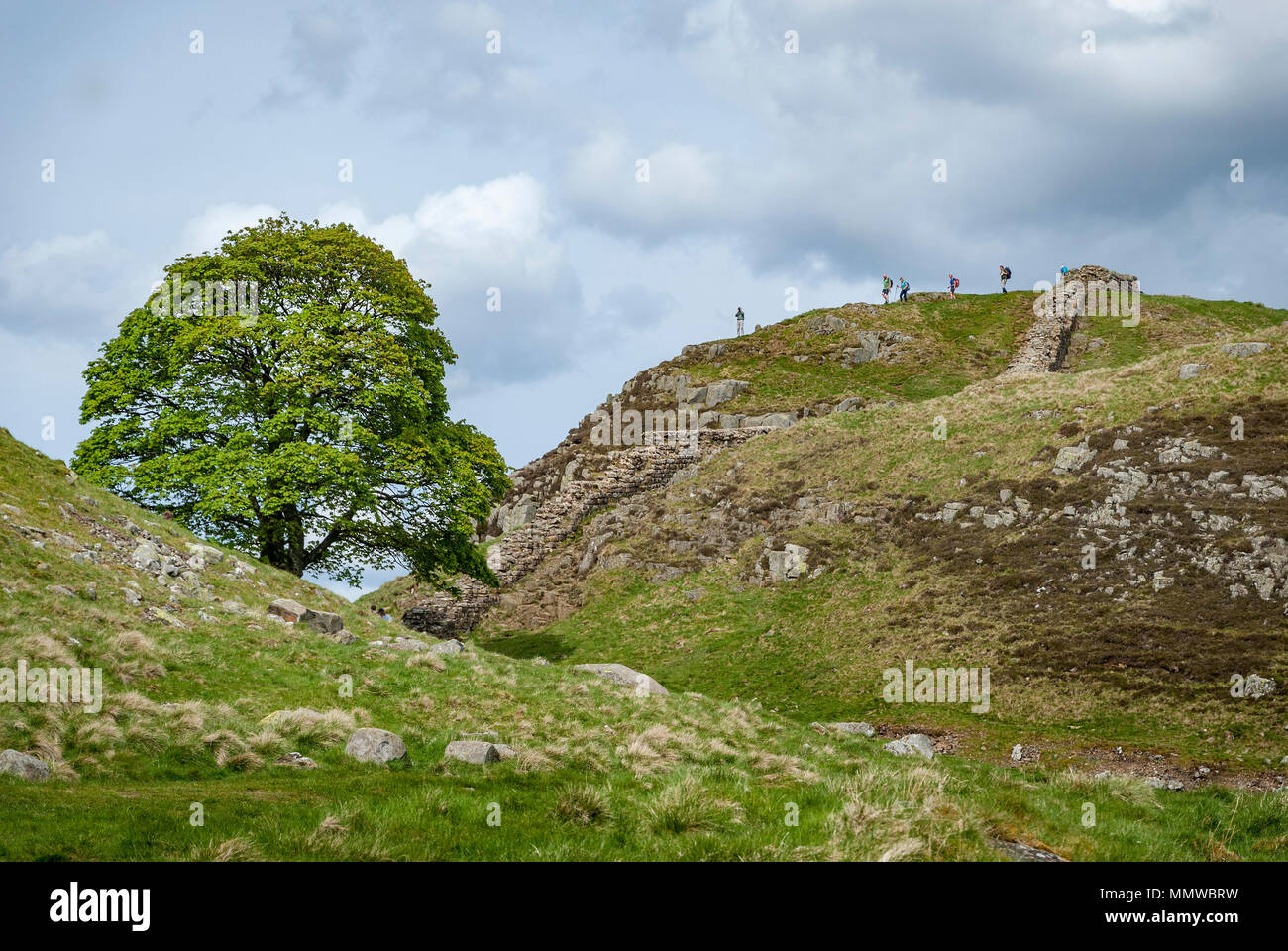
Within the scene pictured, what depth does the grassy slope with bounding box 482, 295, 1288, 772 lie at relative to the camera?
2442 cm

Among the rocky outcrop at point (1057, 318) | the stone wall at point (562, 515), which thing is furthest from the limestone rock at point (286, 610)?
the rocky outcrop at point (1057, 318)

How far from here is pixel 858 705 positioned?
93.9 ft

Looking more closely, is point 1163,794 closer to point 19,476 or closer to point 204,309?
point 19,476

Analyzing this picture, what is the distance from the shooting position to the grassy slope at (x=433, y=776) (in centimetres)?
929

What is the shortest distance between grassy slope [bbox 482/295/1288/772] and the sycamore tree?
398 inches

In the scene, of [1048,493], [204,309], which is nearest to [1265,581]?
[1048,493]

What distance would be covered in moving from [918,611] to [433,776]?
952 inches

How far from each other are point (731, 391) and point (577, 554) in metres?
29.8

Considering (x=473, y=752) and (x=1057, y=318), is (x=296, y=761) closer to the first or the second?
(x=473, y=752)

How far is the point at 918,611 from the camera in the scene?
3266 cm

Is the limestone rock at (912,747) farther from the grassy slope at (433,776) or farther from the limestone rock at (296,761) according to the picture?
the limestone rock at (296,761)

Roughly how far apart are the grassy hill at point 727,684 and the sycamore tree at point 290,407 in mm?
3494

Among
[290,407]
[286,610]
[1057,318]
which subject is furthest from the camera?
[1057,318]

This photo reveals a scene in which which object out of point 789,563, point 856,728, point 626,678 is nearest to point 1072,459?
point 789,563
